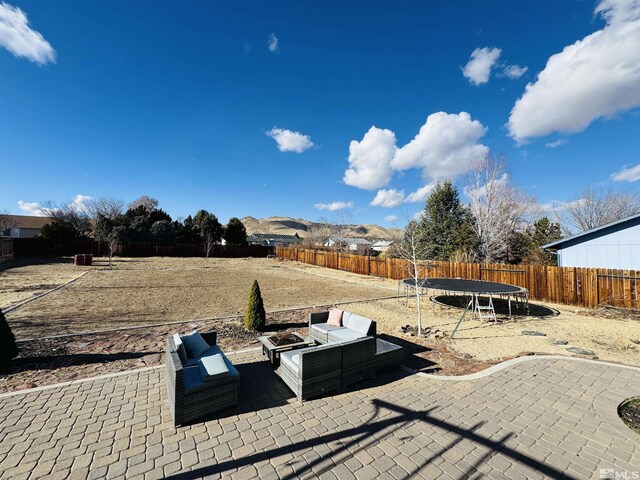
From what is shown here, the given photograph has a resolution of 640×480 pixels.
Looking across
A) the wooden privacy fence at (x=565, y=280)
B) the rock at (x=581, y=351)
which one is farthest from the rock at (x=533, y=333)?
the wooden privacy fence at (x=565, y=280)

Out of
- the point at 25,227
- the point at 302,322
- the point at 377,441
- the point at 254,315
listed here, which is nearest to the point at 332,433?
the point at 377,441

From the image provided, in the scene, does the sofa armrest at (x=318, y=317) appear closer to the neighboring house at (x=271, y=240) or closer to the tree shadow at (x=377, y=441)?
the tree shadow at (x=377, y=441)

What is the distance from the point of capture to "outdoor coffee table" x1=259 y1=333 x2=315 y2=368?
4.87 meters

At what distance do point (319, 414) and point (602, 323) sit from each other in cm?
1017

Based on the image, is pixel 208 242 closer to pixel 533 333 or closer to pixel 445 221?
pixel 445 221

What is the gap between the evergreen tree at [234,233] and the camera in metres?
44.1

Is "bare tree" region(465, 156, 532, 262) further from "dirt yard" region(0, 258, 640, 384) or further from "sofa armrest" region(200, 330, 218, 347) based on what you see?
"sofa armrest" region(200, 330, 218, 347)

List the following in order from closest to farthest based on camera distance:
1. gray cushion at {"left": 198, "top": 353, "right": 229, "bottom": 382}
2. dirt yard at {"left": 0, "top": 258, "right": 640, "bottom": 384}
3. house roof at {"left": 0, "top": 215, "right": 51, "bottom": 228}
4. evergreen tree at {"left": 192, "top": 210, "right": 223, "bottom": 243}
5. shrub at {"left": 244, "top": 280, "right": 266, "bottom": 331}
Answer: gray cushion at {"left": 198, "top": 353, "right": 229, "bottom": 382}, dirt yard at {"left": 0, "top": 258, "right": 640, "bottom": 384}, shrub at {"left": 244, "top": 280, "right": 266, "bottom": 331}, evergreen tree at {"left": 192, "top": 210, "right": 223, "bottom": 243}, house roof at {"left": 0, "top": 215, "right": 51, "bottom": 228}

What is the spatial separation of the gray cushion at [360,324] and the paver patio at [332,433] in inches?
48.8

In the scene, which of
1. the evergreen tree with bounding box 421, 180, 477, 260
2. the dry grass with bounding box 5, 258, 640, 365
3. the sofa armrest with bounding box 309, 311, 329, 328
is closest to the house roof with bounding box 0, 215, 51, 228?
the dry grass with bounding box 5, 258, 640, 365

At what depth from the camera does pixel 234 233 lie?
146 feet

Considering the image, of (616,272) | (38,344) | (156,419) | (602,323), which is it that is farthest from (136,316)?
(616,272)

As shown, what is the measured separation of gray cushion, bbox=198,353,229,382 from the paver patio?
52cm

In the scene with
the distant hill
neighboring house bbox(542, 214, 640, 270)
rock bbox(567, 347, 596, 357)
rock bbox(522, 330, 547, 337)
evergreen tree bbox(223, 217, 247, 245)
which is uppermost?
the distant hill
